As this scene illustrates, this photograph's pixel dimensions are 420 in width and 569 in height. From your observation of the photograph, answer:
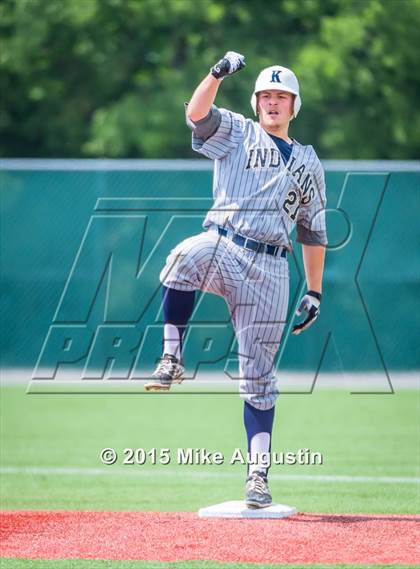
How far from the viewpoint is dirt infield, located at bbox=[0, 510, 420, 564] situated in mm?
4695

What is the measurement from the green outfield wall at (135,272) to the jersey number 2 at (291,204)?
5566 mm

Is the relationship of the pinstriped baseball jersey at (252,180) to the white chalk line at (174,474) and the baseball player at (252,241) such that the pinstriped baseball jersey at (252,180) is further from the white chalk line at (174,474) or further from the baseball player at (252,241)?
the white chalk line at (174,474)

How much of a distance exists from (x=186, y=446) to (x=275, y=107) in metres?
4.15

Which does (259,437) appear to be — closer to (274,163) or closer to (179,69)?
(274,163)

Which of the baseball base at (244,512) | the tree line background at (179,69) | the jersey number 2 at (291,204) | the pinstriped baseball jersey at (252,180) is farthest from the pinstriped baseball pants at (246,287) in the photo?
the tree line background at (179,69)

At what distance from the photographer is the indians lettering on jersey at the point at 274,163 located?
17.5 feet

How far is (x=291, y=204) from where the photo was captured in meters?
5.45

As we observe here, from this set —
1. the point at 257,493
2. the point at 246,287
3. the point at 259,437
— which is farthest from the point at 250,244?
the point at 257,493

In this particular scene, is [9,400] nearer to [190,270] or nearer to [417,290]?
[417,290]

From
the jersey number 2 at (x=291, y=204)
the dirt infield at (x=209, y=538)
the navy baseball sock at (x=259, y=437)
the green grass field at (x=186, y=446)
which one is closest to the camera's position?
the dirt infield at (x=209, y=538)

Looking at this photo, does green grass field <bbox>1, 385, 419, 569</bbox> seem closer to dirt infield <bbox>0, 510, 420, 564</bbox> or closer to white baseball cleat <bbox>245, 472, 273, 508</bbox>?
dirt infield <bbox>0, 510, 420, 564</bbox>

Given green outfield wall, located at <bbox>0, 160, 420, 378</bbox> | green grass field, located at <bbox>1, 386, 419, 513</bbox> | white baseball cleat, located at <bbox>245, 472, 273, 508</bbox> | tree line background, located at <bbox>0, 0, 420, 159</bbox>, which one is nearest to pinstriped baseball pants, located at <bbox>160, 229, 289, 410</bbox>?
white baseball cleat, located at <bbox>245, 472, 273, 508</bbox>

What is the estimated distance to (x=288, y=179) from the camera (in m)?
5.36

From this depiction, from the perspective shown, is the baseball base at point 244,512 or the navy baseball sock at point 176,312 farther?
the baseball base at point 244,512
